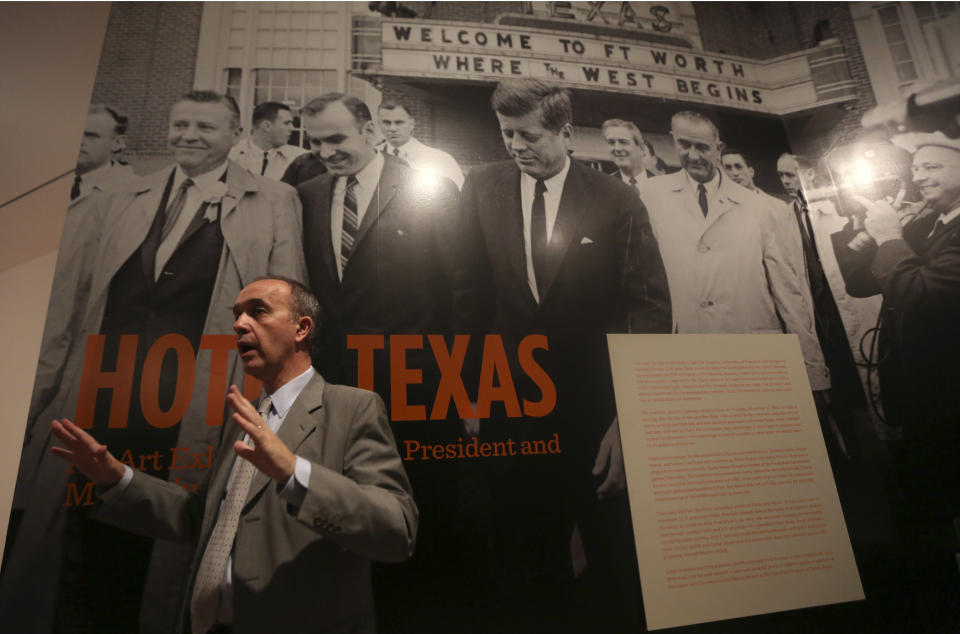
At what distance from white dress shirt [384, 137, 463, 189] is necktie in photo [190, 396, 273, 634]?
6.62 ft

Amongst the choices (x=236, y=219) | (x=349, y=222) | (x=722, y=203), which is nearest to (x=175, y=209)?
(x=236, y=219)

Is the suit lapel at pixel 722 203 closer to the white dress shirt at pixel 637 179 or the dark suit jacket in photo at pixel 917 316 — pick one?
the white dress shirt at pixel 637 179

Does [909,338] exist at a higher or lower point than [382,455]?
higher

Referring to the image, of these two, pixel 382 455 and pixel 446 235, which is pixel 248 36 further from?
pixel 382 455

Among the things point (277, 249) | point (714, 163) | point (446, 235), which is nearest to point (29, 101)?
point (277, 249)

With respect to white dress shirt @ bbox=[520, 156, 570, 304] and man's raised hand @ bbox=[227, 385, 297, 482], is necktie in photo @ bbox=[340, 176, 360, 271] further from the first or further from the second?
man's raised hand @ bbox=[227, 385, 297, 482]

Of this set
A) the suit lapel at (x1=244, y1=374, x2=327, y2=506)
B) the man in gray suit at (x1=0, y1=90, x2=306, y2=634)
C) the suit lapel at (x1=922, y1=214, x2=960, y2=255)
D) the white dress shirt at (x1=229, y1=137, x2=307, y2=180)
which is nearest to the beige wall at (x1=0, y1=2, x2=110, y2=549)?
the man in gray suit at (x1=0, y1=90, x2=306, y2=634)

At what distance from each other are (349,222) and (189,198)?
0.92 m

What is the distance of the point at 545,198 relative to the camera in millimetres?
3523

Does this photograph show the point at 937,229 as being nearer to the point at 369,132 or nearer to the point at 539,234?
the point at 539,234

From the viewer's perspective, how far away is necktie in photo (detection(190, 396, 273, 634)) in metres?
2.11

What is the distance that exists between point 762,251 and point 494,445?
92.9 inches

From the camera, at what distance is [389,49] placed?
3598mm

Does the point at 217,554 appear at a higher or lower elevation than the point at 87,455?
lower
